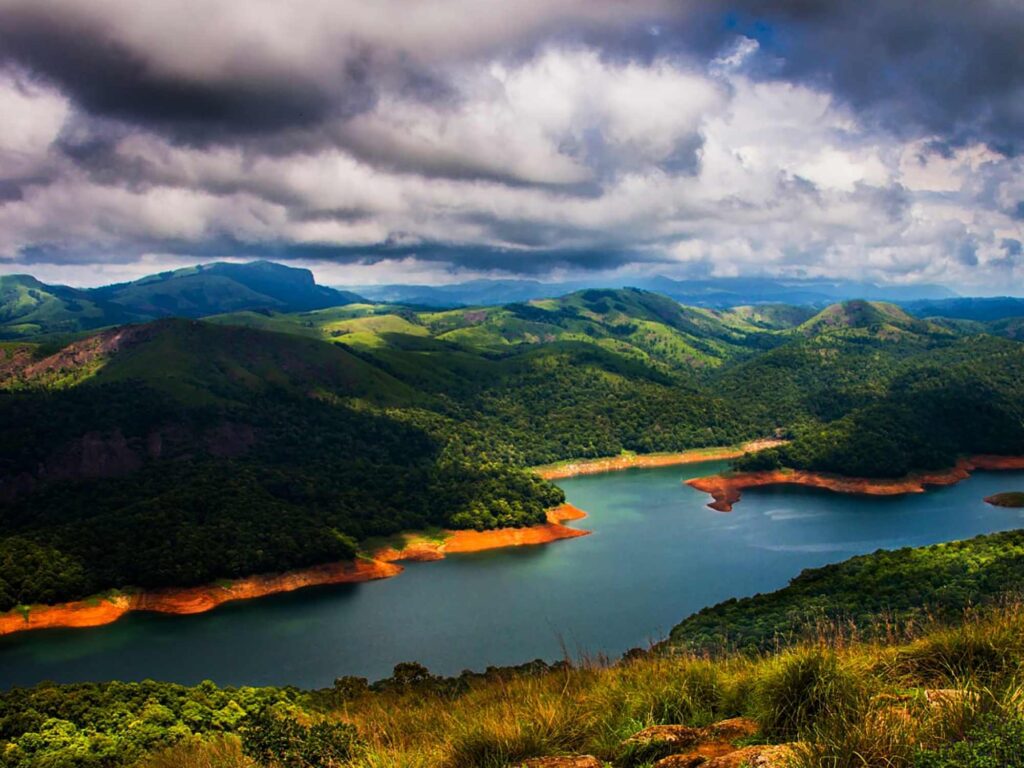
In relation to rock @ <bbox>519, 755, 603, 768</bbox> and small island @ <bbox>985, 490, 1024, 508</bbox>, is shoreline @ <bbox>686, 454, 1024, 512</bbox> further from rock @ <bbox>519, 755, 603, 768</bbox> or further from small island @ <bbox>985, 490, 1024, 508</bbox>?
rock @ <bbox>519, 755, 603, 768</bbox>

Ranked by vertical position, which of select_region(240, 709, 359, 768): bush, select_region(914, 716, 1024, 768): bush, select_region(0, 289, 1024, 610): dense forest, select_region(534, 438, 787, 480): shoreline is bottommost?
select_region(534, 438, 787, 480): shoreline

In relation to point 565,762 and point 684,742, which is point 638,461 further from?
point 565,762

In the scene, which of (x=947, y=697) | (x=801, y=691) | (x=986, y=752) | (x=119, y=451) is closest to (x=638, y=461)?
(x=119, y=451)

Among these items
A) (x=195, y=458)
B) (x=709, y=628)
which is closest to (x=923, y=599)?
(x=709, y=628)

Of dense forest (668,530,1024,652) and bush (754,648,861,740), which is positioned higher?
bush (754,648,861,740)

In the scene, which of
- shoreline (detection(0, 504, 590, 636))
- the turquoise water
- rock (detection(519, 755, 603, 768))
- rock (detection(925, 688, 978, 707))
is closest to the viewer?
rock (detection(925, 688, 978, 707))

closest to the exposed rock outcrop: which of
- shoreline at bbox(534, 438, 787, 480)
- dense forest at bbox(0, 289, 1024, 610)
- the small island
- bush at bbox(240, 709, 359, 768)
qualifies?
bush at bbox(240, 709, 359, 768)
